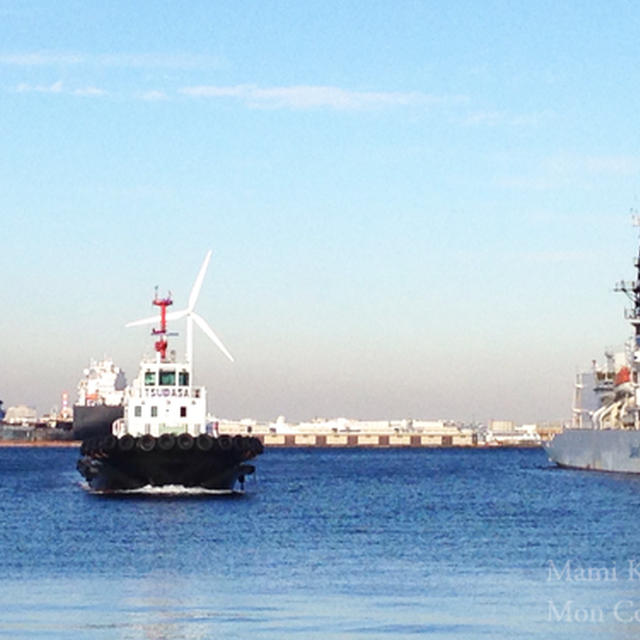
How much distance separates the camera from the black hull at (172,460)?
272 feet

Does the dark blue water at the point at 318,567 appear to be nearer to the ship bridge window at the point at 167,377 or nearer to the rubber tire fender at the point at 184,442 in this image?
the rubber tire fender at the point at 184,442

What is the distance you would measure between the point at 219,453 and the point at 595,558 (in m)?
35.6

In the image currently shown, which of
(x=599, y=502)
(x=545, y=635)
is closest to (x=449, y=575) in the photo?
(x=545, y=635)

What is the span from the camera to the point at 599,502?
268 feet

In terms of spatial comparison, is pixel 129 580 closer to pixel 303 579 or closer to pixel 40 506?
pixel 303 579

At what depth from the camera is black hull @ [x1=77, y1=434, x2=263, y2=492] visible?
82812 millimetres

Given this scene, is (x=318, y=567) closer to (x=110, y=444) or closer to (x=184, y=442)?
(x=184, y=442)

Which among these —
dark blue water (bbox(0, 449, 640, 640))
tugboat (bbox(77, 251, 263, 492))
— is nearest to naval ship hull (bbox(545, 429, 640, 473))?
dark blue water (bbox(0, 449, 640, 640))

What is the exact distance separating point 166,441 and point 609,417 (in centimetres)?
4910

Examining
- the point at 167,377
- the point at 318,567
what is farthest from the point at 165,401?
the point at 318,567

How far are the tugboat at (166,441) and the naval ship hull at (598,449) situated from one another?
Answer: 1256 inches

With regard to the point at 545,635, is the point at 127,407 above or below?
above

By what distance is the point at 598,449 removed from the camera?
120 metres

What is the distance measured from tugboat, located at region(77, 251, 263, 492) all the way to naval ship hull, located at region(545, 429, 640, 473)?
105 ft
